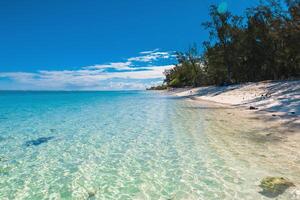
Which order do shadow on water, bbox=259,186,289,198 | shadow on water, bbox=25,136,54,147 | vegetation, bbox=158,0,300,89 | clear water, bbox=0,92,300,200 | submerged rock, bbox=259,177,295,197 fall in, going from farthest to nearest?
vegetation, bbox=158,0,300,89 < shadow on water, bbox=25,136,54,147 < clear water, bbox=0,92,300,200 < submerged rock, bbox=259,177,295,197 < shadow on water, bbox=259,186,289,198

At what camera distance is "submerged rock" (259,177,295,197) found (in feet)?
22.9

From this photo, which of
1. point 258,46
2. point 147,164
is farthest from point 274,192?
point 258,46

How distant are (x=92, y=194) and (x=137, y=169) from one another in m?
2.28

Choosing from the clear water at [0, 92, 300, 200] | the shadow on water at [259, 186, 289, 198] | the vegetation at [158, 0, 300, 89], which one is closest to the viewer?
the shadow on water at [259, 186, 289, 198]

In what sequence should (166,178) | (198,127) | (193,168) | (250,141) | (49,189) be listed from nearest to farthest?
(49,189) → (166,178) → (193,168) → (250,141) → (198,127)

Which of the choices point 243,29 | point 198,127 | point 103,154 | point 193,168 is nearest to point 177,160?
point 193,168

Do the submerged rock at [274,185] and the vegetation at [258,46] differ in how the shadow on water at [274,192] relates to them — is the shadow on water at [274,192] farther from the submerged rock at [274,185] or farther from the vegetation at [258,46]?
the vegetation at [258,46]

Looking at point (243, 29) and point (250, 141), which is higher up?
point (243, 29)

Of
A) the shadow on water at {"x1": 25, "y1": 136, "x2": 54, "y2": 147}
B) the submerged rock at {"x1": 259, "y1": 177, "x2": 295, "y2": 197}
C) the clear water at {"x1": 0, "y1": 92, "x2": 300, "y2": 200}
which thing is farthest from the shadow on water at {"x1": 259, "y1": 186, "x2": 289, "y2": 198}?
the shadow on water at {"x1": 25, "y1": 136, "x2": 54, "y2": 147}

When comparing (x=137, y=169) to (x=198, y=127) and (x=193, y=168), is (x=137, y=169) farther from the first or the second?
(x=198, y=127)

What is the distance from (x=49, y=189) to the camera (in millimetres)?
7836

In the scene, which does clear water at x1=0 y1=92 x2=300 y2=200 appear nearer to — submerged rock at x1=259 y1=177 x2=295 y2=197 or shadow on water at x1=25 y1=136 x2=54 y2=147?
shadow on water at x1=25 y1=136 x2=54 y2=147

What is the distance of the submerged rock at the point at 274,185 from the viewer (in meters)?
6.98

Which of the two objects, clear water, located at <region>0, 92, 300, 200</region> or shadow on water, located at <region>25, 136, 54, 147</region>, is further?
shadow on water, located at <region>25, 136, 54, 147</region>
